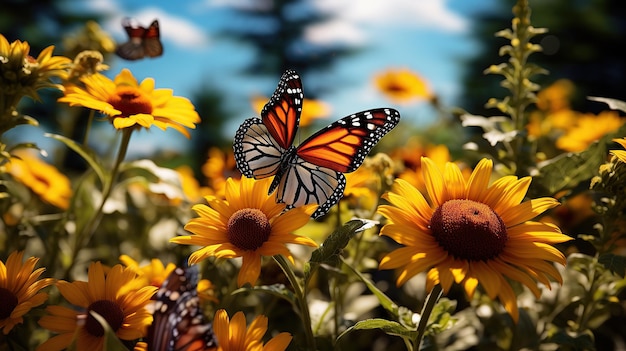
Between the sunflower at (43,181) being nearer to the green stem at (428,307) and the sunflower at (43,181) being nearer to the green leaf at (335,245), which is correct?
the green leaf at (335,245)

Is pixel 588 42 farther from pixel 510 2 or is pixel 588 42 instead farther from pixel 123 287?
pixel 123 287

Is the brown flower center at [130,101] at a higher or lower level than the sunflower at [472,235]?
higher

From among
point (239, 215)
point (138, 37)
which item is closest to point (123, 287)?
point (239, 215)

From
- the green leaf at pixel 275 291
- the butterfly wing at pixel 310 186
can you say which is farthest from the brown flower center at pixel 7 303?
the butterfly wing at pixel 310 186

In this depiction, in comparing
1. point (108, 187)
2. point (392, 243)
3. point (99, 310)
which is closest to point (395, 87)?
point (392, 243)

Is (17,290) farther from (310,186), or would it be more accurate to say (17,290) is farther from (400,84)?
(400,84)

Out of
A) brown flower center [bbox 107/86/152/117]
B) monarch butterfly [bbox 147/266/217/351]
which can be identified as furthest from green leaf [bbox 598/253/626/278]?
brown flower center [bbox 107/86/152/117]

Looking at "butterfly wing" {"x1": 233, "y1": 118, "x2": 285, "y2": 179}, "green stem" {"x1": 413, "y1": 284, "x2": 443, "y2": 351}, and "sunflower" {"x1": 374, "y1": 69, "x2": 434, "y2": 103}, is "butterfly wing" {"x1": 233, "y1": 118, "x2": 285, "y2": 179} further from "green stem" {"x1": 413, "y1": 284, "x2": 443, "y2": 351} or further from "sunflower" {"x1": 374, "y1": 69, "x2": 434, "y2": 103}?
"sunflower" {"x1": 374, "y1": 69, "x2": 434, "y2": 103}
